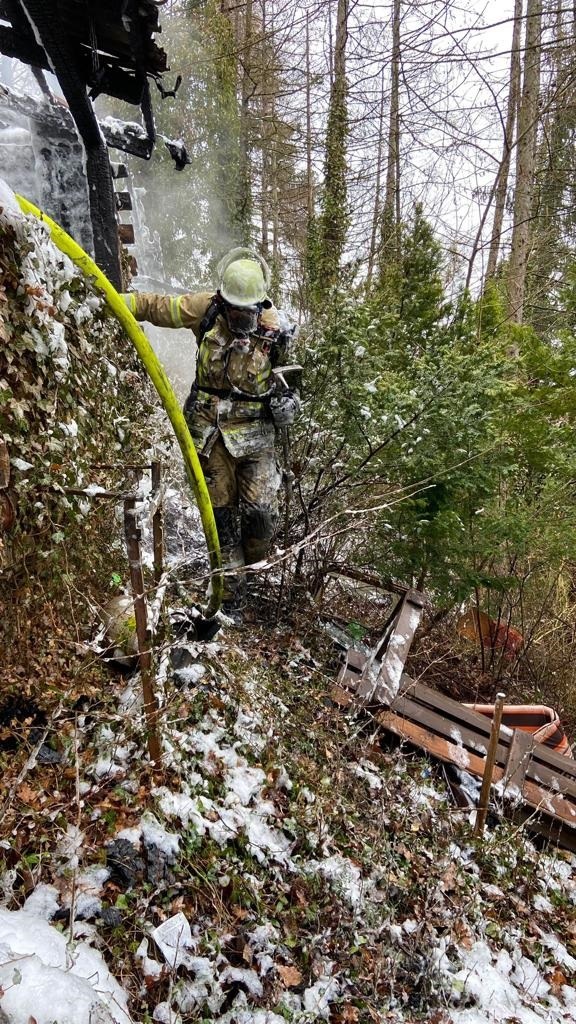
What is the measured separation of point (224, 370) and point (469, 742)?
347 centimetres

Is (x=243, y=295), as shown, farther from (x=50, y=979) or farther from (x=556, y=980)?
(x=556, y=980)

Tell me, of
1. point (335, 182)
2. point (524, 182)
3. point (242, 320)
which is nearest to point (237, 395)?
point (242, 320)

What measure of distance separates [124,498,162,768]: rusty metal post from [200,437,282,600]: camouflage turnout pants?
1.87 meters

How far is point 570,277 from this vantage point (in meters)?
6.19

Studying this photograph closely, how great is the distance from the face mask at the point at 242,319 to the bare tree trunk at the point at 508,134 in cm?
425

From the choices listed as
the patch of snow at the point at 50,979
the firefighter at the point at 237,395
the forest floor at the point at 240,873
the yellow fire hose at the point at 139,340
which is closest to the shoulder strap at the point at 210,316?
the firefighter at the point at 237,395

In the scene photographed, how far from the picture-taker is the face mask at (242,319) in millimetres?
3943

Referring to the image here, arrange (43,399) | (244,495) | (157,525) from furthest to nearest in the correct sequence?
(244,495) < (157,525) < (43,399)

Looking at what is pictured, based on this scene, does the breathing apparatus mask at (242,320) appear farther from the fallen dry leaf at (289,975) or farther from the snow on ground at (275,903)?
the fallen dry leaf at (289,975)

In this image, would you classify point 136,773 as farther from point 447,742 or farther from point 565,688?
point 565,688

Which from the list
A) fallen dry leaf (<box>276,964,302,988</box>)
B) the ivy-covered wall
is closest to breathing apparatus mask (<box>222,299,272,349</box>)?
the ivy-covered wall

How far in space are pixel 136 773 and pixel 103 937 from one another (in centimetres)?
67

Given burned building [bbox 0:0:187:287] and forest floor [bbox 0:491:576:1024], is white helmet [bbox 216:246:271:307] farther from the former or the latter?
forest floor [bbox 0:491:576:1024]

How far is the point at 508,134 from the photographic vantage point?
7793 mm
